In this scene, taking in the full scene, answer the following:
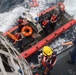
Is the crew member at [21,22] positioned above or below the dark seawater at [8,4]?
below

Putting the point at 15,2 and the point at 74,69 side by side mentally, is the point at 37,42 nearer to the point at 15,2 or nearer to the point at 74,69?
the point at 74,69

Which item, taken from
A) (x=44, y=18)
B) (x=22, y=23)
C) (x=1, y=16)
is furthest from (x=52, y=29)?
(x=1, y=16)

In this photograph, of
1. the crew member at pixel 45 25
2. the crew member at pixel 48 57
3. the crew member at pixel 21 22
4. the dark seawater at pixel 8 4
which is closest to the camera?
the crew member at pixel 48 57

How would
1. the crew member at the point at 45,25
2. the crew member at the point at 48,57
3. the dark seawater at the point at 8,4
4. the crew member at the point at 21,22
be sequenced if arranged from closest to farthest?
the crew member at the point at 48,57, the crew member at the point at 45,25, the crew member at the point at 21,22, the dark seawater at the point at 8,4

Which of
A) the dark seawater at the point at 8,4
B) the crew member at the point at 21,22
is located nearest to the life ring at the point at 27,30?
the crew member at the point at 21,22

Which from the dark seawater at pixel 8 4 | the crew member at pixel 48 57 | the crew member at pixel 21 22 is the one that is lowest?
the crew member at pixel 48 57

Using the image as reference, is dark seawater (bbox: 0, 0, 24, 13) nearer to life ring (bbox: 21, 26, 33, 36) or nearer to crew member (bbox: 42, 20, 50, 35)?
life ring (bbox: 21, 26, 33, 36)

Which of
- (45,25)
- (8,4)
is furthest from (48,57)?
(8,4)

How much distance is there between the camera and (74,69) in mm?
9492

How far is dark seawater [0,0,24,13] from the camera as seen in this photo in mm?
13981

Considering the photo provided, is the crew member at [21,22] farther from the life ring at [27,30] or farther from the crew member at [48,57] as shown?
the crew member at [48,57]

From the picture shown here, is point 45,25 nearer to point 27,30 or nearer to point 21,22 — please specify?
point 27,30

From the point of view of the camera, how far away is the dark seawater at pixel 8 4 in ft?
45.9

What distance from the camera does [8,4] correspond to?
14344 millimetres
